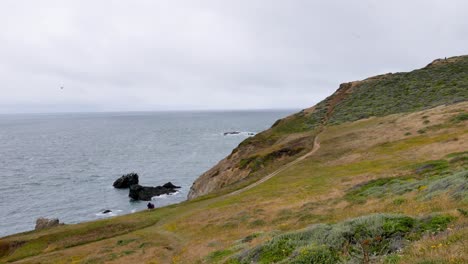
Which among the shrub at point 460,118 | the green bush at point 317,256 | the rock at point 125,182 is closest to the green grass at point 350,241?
the green bush at point 317,256

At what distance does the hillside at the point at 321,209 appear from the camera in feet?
44.0

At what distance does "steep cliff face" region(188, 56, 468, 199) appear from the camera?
203 ft

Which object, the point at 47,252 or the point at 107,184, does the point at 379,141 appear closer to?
the point at 47,252

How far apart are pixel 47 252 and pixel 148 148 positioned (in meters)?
126

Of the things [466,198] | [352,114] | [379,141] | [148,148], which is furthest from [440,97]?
[148,148]

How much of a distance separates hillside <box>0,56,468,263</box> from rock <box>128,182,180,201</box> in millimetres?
16543

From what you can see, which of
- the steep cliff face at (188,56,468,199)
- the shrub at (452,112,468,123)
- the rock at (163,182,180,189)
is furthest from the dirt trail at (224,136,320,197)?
the rock at (163,182,180,189)

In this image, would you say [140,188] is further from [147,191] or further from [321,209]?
[321,209]

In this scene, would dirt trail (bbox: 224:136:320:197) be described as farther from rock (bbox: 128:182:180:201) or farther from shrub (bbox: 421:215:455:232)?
rock (bbox: 128:182:180:201)

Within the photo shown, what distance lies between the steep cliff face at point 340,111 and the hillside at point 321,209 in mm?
499

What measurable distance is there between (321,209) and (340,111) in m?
66.0

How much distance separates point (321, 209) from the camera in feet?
93.8

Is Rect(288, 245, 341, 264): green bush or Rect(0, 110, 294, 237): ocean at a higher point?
Rect(288, 245, 341, 264): green bush

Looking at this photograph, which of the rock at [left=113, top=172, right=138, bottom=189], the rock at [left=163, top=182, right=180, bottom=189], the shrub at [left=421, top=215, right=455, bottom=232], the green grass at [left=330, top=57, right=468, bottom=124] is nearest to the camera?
the shrub at [left=421, top=215, right=455, bottom=232]
